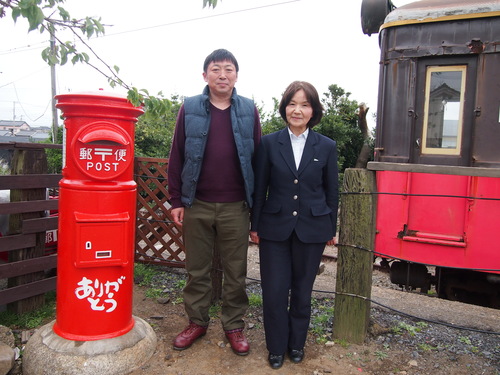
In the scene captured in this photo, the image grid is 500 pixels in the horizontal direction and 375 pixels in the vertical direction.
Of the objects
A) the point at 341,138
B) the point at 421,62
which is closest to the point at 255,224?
the point at 421,62

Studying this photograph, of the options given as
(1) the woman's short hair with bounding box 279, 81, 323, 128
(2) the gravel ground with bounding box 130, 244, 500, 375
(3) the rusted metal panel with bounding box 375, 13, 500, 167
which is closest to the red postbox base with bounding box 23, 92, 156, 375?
(1) the woman's short hair with bounding box 279, 81, 323, 128

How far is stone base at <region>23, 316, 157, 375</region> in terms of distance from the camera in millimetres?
2520

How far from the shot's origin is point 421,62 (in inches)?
169

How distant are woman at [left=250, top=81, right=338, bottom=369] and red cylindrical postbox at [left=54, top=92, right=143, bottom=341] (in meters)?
0.88

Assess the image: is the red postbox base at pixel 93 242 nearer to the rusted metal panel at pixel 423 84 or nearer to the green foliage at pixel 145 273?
the green foliage at pixel 145 273

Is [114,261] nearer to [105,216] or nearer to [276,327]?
[105,216]

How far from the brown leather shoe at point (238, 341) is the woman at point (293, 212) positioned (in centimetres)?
19

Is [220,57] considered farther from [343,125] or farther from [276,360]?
[343,125]

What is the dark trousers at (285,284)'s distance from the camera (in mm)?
2725

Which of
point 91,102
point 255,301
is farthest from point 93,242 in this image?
point 255,301

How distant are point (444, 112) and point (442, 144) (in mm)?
323

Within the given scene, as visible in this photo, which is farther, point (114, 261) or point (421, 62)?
point (421, 62)

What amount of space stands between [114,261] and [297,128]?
144cm

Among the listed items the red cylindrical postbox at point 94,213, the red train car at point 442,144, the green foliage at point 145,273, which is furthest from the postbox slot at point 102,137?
the red train car at point 442,144
